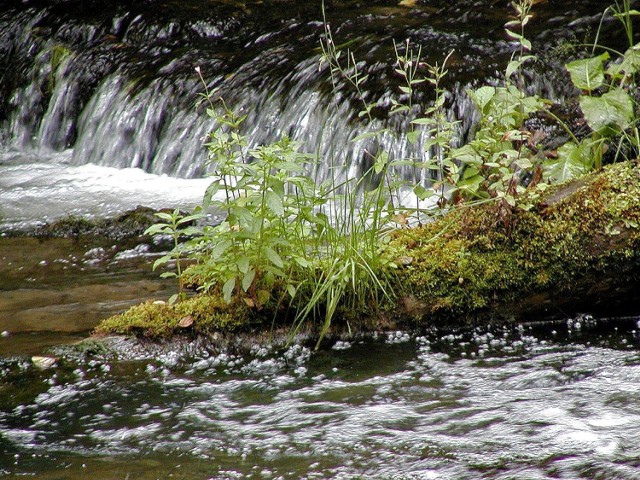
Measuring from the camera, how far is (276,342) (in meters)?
3.81

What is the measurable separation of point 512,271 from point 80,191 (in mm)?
5531

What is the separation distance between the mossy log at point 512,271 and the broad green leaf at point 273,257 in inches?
15.3

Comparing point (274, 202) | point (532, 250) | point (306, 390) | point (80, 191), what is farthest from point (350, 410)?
point (80, 191)

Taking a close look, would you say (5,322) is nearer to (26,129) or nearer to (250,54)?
(250,54)

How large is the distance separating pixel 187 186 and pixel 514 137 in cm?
474

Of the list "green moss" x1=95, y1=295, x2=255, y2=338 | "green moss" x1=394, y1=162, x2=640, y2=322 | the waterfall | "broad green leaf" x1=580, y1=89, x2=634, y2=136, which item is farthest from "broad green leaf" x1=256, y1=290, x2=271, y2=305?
the waterfall

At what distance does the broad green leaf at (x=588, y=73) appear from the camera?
4.51 meters

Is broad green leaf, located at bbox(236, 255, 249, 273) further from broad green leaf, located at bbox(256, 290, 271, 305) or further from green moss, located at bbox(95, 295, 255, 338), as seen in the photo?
green moss, located at bbox(95, 295, 255, 338)

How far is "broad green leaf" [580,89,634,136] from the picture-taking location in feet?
14.0

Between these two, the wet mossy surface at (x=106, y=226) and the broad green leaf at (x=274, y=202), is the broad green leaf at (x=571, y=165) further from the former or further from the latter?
the wet mossy surface at (x=106, y=226)

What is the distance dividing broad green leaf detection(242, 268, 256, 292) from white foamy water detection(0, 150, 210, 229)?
142 inches

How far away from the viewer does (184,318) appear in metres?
3.78

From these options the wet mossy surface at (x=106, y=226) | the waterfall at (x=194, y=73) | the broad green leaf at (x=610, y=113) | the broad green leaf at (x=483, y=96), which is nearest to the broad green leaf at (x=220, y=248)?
the broad green leaf at (x=483, y=96)

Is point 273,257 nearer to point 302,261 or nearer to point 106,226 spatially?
A: point 302,261
